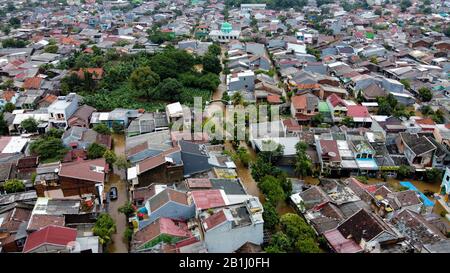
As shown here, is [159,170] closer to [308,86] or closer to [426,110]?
[308,86]

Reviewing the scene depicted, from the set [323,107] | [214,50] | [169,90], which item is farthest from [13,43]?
[323,107]

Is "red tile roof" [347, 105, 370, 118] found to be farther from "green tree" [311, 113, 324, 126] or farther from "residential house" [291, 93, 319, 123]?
"residential house" [291, 93, 319, 123]

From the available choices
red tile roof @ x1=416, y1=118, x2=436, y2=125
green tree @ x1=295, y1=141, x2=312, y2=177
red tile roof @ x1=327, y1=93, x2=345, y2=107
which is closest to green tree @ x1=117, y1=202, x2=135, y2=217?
green tree @ x1=295, y1=141, x2=312, y2=177

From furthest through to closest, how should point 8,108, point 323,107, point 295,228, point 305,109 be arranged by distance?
point 323,107, point 8,108, point 305,109, point 295,228

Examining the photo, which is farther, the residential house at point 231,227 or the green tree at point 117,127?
the green tree at point 117,127

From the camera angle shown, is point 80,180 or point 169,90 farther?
point 169,90

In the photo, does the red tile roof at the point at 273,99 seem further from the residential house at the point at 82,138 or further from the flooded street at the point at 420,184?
the residential house at the point at 82,138

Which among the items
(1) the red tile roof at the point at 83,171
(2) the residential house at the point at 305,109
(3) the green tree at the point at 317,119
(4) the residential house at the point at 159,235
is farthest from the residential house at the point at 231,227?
(2) the residential house at the point at 305,109
